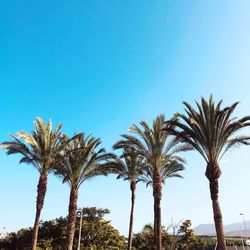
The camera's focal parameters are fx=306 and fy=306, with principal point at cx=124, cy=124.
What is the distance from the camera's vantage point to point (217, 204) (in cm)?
1869

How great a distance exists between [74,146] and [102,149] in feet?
10.3

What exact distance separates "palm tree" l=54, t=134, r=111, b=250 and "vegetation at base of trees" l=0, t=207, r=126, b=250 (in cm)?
1096

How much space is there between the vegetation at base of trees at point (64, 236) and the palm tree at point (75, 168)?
11.0 meters

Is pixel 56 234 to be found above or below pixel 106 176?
below

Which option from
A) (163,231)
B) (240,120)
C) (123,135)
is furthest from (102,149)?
(163,231)

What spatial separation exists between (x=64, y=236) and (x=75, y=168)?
14.9 meters

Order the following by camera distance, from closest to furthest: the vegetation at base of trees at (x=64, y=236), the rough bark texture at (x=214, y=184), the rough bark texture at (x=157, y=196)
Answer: the rough bark texture at (x=214, y=184) < the rough bark texture at (x=157, y=196) < the vegetation at base of trees at (x=64, y=236)

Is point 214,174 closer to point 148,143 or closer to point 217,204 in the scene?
point 217,204

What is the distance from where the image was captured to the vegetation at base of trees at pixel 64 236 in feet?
122

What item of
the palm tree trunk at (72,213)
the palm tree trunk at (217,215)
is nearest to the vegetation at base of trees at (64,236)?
the palm tree trunk at (72,213)

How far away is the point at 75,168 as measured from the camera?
26.9 meters

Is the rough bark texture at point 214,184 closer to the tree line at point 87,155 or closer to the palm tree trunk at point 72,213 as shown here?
the tree line at point 87,155

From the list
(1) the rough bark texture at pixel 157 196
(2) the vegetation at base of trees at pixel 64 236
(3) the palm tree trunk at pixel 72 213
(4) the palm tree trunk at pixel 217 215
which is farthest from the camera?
(2) the vegetation at base of trees at pixel 64 236

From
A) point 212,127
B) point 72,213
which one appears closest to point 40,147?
point 72,213
